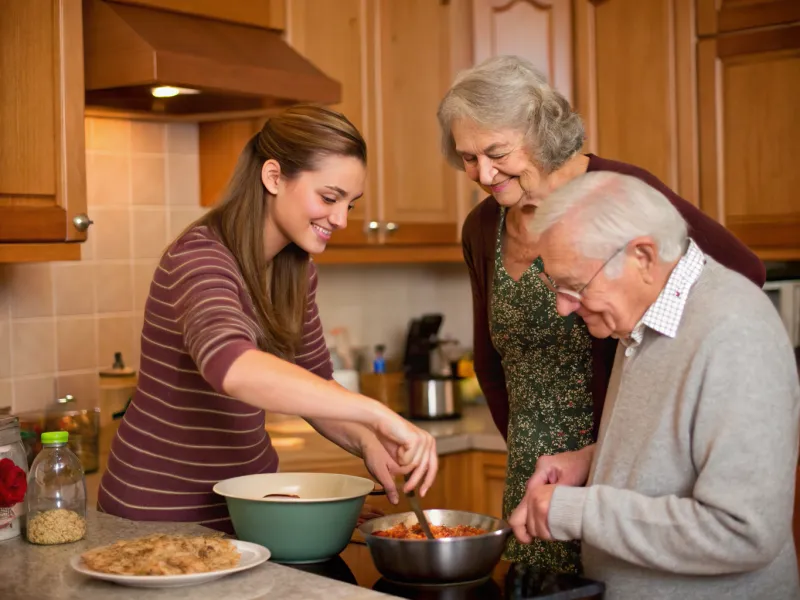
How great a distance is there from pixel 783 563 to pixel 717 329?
34 cm

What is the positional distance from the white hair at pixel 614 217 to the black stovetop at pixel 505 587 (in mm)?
405

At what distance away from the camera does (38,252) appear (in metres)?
2.52

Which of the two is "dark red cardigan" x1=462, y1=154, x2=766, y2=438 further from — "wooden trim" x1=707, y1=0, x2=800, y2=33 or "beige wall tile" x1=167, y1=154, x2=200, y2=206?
"wooden trim" x1=707, y1=0, x2=800, y2=33

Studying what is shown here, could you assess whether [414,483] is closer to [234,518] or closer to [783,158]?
[234,518]

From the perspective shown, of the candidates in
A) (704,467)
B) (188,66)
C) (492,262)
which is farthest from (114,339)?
(704,467)

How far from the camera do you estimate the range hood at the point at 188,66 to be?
262cm

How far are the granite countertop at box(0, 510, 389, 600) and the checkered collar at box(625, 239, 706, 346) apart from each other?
484mm

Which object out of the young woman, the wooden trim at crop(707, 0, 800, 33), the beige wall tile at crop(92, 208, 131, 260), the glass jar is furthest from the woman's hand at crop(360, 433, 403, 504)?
the wooden trim at crop(707, 0, 800, 33)

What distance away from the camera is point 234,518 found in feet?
5.34

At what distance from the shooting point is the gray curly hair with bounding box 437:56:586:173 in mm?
1980

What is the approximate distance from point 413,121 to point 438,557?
231 cm

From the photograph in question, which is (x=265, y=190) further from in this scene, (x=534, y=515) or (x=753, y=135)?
(x=753, y=135)

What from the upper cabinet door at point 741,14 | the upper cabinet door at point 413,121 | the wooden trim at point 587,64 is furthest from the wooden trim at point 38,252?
the upper cabinet door at point 741,14

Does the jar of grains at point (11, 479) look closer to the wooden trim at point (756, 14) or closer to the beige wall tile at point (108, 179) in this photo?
the beige wall tile at point (108, 179)
